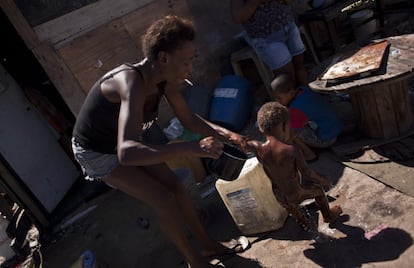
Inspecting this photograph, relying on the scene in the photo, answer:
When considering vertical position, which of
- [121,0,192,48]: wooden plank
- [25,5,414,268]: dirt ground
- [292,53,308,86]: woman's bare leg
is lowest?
[25,5,414,268]: dirt ground

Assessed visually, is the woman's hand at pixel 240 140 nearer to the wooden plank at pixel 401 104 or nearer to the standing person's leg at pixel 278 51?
the wooden plank at pixel 401 104

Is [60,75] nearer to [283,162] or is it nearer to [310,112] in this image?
[310,112]

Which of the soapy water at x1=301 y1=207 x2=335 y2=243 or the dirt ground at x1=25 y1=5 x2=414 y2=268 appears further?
the soapy water at x1=301 y1=207 x2=335 y2=243

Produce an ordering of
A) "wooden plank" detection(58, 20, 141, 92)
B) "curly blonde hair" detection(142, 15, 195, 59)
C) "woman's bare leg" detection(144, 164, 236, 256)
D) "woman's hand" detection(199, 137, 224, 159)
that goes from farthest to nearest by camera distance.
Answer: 1. "wooden plank" detection(58, 20, 141, 92)
2. "woman's bare leg" detection(144, 164, 236, 256)
3. "curly blonde hair" detection(142, 15, 195, 59)
4. "woman's hand" detection(199, 137, 224, 159)

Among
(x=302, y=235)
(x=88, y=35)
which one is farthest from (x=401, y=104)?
(x=88, y=35)

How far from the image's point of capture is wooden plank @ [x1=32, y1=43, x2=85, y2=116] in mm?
4746

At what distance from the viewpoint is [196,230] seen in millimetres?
3240

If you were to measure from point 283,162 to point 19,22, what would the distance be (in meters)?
3.49

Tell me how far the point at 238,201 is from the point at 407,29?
4230mm

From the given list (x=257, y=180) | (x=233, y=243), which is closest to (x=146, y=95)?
(x=257, y=180)

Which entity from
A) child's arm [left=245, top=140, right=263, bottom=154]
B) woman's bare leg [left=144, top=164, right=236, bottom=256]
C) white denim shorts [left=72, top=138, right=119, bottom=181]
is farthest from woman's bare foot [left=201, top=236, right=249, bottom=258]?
white denim shorts [left=72, top=138, right=119, bottom=181]

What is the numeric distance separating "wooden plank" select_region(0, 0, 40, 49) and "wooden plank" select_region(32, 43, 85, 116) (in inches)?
4.1

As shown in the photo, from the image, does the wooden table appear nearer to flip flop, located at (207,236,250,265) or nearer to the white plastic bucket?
flip flop, located at (207,236,250,265)

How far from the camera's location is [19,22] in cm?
463
